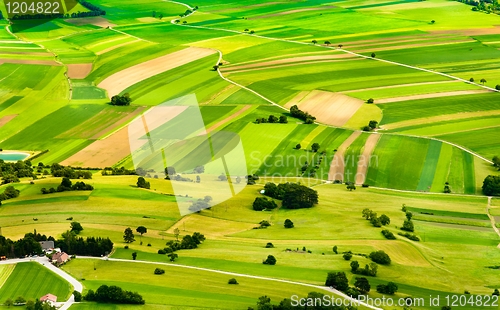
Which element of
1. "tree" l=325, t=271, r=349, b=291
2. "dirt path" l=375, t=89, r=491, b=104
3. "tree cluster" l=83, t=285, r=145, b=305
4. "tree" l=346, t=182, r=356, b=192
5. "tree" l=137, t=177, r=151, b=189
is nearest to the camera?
"tree cluster" l=83, t=285, r=145, b=305

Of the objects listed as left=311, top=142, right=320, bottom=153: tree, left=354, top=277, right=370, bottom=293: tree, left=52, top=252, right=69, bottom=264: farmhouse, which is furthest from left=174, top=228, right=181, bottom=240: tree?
left=311, top=142, right=320, bottom=153: tree

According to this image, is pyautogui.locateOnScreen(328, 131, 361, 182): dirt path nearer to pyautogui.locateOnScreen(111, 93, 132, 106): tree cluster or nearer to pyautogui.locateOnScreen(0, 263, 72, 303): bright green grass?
pyautogui.locateOnScreen(111, 93, 132, 106): tree cluster

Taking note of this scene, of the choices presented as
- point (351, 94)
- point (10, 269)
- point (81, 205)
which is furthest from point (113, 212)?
point (351, 94)

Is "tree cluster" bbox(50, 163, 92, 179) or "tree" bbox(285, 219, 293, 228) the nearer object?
"tree" bbox(285, 219, 293, 228)

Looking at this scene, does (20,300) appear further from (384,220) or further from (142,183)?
(384,220)

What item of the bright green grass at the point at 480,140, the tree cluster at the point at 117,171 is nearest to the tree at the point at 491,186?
the bright green grass at the point at 480,140

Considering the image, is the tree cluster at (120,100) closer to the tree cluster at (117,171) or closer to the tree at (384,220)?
the tree cluster at (117,171)
